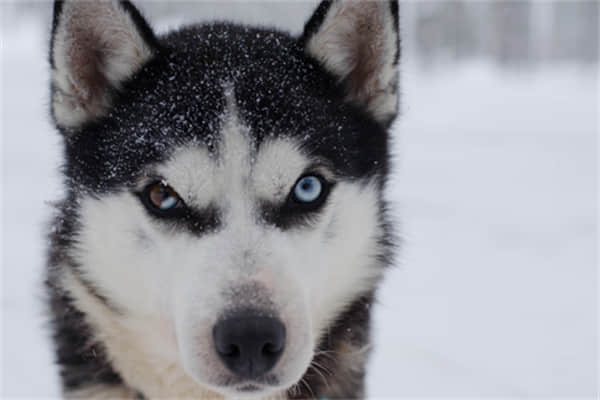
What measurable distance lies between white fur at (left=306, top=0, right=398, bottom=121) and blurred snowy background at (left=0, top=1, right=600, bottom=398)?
24cm

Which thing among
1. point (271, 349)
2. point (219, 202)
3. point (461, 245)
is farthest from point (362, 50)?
point (461, 245)

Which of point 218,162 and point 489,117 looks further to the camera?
point 489,117

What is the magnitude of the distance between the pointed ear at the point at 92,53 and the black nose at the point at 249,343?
0.98 m

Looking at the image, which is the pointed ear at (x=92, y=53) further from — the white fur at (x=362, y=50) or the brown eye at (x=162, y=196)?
Result: the white fur at (x=362, y=50)

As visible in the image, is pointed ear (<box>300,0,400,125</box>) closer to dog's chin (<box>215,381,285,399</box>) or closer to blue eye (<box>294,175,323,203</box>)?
blue eye (<box>294,175,323,203</box>)

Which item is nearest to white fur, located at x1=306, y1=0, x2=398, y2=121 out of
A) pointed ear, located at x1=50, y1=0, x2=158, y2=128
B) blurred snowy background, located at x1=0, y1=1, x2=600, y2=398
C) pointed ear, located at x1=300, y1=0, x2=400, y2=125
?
pointed ear, located at x1=300, y1=0, x2=400, y2=125

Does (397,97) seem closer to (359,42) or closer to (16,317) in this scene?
(359,42)

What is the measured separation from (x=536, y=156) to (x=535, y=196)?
8.48 feet

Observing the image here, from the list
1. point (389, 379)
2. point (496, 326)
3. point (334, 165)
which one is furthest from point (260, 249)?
point (496, 326)

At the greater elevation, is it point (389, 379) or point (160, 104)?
point (160, 104)

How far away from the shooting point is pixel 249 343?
1.60m

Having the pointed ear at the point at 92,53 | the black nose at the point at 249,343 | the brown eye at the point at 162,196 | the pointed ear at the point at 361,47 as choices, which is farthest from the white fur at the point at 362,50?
the black nose at the point at 249,343

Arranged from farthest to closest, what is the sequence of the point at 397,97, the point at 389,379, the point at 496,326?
1. the point at 496,326
2. the point at 389,379
3. the point at 397,97

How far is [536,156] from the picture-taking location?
377 inches
